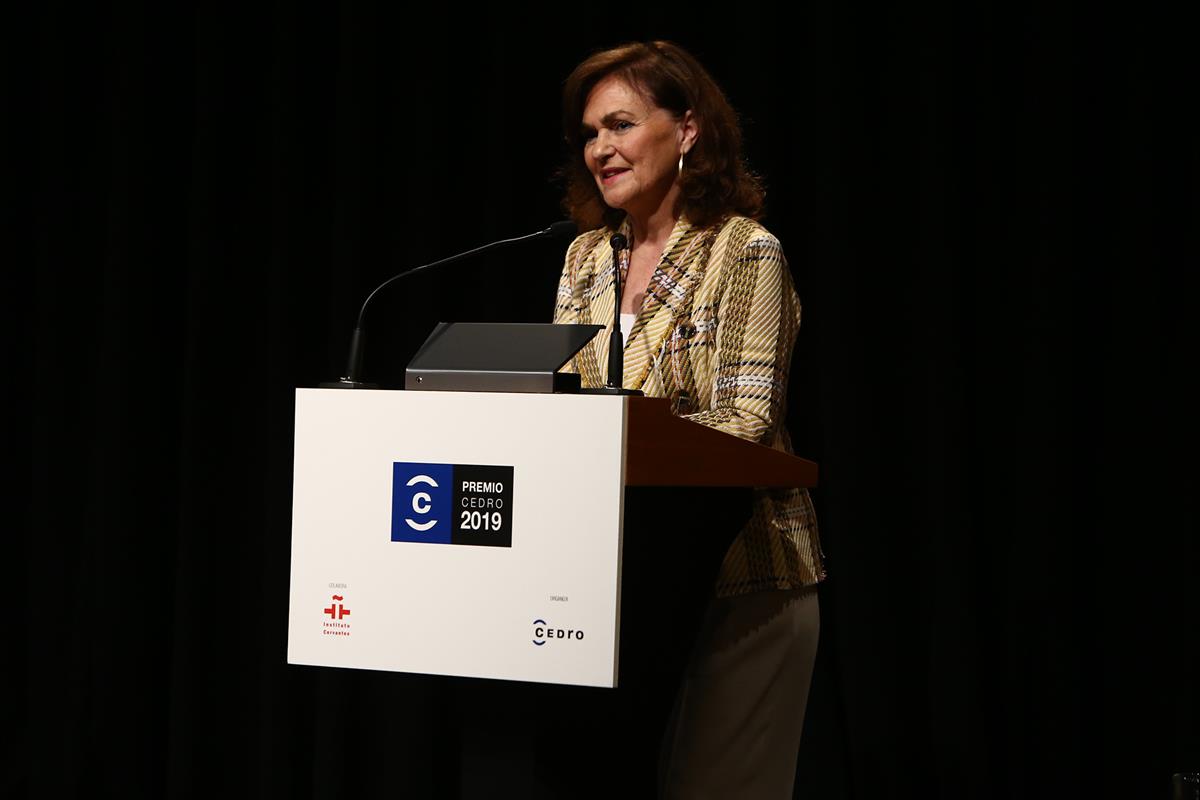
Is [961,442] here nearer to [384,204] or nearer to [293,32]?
[384,204]

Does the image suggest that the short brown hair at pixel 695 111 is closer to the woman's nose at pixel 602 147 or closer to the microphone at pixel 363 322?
the woman's nose at pixel 602 147

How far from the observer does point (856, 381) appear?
2.58 m

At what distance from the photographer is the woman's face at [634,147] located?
71.6 inches

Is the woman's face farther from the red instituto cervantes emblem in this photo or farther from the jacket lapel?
the red instituto cervantes emblem

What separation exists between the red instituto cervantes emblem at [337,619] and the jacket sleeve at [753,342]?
520mm

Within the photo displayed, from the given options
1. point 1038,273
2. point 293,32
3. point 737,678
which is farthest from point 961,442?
point 293,32

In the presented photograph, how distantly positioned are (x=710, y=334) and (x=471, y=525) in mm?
609

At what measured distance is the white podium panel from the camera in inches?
43.4

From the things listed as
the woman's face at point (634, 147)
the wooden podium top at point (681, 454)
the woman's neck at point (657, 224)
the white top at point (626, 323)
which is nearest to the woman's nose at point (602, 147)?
the woman's face at point (634, 147)

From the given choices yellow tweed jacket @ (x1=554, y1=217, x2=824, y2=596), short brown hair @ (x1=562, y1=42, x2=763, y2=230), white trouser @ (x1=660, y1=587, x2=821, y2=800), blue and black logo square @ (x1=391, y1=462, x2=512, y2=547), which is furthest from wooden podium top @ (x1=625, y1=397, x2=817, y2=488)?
short brown hair @ (x1=562, y1=42, x2=763, y2=230)

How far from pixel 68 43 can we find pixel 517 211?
1413 mm

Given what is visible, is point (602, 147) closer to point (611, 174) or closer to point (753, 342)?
point (611, 174)

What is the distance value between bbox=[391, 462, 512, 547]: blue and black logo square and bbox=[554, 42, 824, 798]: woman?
1.37ft

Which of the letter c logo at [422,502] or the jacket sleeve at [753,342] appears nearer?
the letter c logo at [422,502]
